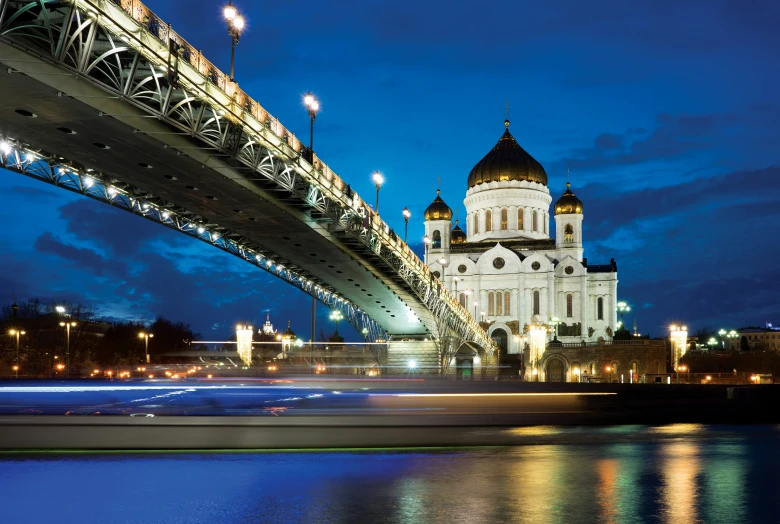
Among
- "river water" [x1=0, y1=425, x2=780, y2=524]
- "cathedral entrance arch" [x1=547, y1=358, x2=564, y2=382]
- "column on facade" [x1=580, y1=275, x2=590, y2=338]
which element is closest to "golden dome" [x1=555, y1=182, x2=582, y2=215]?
"column on facade" [x1=580, y1=275, x2=590, y2=338]

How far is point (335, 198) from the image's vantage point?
42.4 metres

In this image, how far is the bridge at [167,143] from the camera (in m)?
23.0

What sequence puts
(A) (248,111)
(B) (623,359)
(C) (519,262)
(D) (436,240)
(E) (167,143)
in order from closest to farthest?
(E) (167,143), (A) (248,111), (B) (623,359), (C) (519,262), (D) (436,240)

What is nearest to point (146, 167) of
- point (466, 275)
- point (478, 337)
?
point (478, 337)

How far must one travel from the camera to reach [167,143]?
29922 mm

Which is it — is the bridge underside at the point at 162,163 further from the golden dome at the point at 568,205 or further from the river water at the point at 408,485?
the golden dome at the point at 568,205

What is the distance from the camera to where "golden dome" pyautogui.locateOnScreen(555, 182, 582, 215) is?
115 meters

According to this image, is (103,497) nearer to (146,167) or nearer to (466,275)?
(146,167)

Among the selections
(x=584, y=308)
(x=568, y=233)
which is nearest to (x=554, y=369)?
(x=584, y=308)

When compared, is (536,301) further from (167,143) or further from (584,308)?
(167,143)

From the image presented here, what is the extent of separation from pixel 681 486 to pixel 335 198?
33424mm

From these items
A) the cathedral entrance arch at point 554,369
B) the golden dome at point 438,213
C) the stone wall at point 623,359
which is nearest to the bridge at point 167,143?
the stone wall at point 623,359

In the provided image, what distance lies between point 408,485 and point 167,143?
73.9ft

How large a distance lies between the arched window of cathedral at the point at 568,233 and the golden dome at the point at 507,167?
791cm
